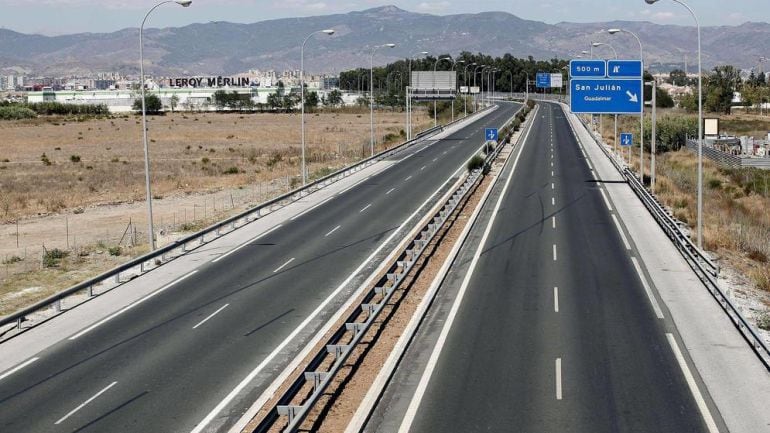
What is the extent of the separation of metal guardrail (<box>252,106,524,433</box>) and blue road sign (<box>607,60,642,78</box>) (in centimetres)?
1874

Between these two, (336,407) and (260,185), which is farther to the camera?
(260,185)

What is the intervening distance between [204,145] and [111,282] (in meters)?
70.5

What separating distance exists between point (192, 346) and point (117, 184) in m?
43.3

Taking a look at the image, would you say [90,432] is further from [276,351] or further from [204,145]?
[204,145]

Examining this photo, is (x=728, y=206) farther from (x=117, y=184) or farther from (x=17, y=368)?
(x=17, y=368)

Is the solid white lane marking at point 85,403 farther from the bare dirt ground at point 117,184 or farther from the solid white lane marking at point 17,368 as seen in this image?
the bare dirt ground at point 117,184

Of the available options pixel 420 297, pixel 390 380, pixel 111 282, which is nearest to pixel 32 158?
pixel 111 282

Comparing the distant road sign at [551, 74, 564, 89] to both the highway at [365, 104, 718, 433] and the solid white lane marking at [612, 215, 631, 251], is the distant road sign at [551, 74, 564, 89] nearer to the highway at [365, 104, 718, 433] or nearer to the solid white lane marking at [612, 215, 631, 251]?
the solid white lane marking at [612, 215, 631, 251]

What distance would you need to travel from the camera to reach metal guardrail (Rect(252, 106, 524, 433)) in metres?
14.4

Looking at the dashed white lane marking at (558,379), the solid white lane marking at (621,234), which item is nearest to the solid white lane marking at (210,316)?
the dashed white lane marking at (558,379)

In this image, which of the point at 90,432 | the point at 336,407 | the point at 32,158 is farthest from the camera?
the point at 32,158

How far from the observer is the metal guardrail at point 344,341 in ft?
47.3

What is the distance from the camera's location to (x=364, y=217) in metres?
40.5

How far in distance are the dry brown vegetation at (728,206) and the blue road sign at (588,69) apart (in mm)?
7325
